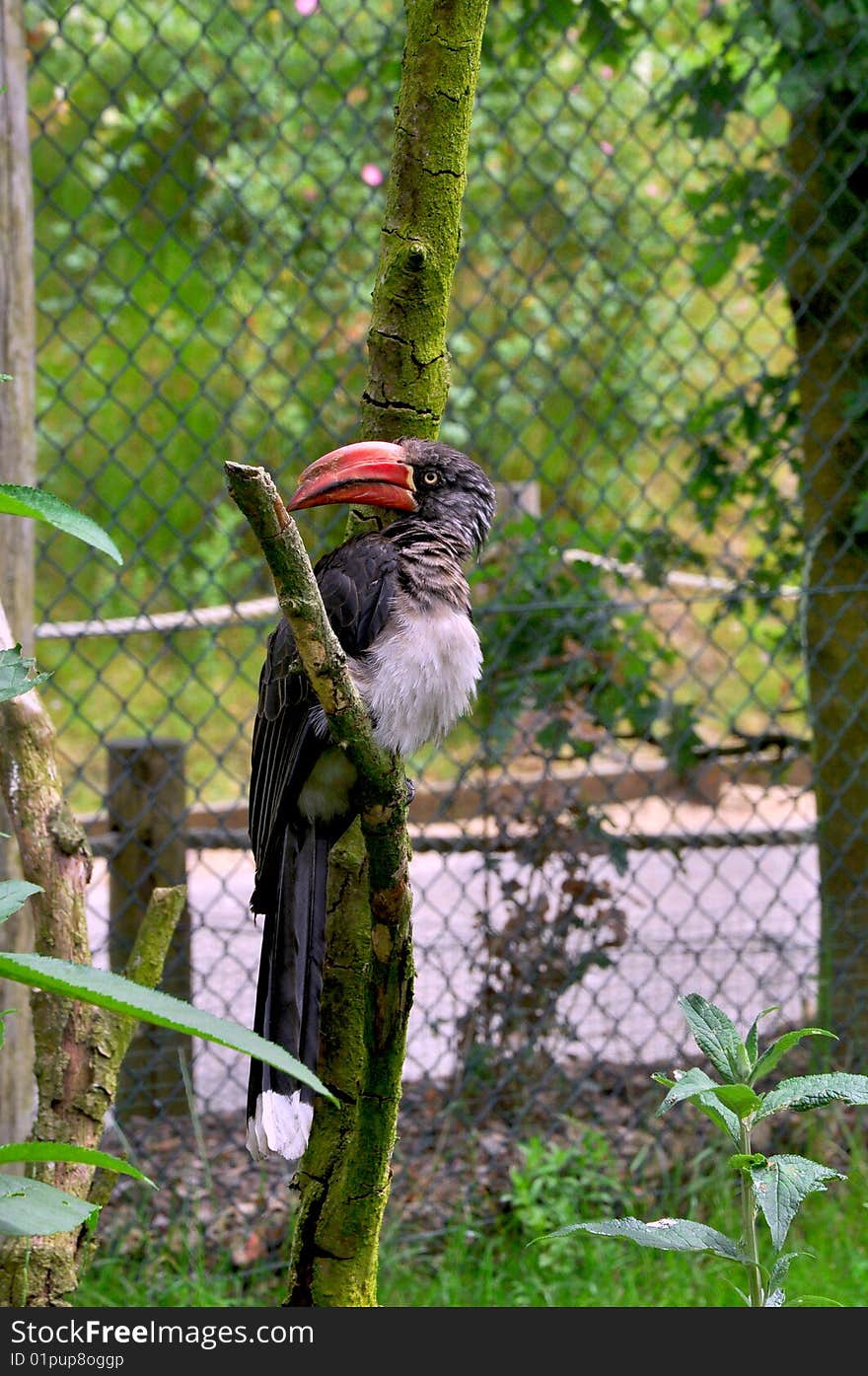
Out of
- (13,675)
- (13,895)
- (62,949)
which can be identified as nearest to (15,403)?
(62,949)

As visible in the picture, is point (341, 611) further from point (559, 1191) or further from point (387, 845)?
point (559, 1191)

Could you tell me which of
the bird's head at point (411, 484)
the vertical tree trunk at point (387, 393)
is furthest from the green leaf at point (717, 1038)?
the bird's head at point (411, 484)

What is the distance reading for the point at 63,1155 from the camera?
92 cm

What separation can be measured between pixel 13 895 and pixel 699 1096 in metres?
0.63

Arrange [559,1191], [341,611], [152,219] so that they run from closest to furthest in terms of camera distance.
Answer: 1. [341,611]
2. [559,1191]
3. [152,219]

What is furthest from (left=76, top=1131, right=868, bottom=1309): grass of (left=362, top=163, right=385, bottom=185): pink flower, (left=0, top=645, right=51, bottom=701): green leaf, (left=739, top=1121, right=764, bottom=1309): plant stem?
(left=362, top=163, right=385, bottom=185): pink flower

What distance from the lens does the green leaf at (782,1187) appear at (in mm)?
1183

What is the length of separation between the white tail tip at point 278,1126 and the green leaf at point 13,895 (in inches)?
37.2

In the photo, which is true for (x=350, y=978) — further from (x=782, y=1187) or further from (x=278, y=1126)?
(x=782, y=1187)

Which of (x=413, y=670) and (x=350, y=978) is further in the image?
(x=413, y=670)

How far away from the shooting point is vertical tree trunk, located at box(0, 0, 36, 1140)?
2.68 metres

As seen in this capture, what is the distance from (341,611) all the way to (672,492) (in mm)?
7059

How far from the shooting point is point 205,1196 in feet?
11.1
